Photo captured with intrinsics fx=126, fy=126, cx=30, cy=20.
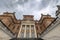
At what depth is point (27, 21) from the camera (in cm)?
3619

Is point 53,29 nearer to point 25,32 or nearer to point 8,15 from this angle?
point 25,32

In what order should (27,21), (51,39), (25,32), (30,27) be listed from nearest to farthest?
(51,39) → (25,32) → (30,27) → (27,21)

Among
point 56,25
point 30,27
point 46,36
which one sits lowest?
point 30,27

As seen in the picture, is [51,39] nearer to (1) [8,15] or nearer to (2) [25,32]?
(2) [25,32]

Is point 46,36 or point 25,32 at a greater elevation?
point 46,36

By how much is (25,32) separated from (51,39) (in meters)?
9.58

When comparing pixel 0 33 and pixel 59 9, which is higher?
pixel 59 9

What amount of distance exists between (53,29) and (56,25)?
2.93 ft

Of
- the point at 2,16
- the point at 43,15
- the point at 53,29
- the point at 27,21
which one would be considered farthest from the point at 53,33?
the point at 2,16

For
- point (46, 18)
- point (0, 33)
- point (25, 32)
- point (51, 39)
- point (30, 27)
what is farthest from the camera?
point (46, 18)

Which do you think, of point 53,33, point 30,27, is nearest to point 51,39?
point 53,33

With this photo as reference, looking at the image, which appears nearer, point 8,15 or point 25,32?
point 25,32

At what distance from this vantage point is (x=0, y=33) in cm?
2275

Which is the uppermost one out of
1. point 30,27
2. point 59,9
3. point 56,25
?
point 59,9
